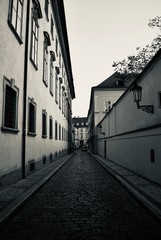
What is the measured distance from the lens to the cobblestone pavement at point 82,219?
354cm

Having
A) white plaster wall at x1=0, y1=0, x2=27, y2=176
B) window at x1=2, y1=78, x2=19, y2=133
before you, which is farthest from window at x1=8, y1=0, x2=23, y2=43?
window at x1=2, y1=78, x2=19, y2=133

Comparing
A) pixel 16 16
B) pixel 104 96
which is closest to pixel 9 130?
pixel 16 16

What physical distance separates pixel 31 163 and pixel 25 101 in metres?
3.30

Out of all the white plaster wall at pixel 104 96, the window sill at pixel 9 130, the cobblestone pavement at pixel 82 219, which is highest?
the white plaster wall at pixel 104 96

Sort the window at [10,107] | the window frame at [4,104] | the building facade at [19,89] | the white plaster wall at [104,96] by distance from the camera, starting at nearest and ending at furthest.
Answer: the window frame at [4,104] → the building facade at [19,89] → the window at [10,107] → the white plaster wall at [104,96]

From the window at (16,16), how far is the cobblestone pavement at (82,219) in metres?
6.18

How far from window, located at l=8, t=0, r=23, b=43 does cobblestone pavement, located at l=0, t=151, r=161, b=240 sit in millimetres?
6175

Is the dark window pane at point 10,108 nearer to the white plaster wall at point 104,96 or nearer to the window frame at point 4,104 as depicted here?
the window frame at point 4,104

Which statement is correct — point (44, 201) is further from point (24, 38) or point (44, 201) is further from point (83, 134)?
point (83, 134)

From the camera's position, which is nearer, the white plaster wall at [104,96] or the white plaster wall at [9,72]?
the white plaster wall at [9,72]

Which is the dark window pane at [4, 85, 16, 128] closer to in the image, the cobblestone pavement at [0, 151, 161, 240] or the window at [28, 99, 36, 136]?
the window at [28, 99, 36, 136]

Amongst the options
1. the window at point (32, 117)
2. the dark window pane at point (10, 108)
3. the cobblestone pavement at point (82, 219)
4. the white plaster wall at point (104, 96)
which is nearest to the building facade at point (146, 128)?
the cobblestone pavement at point (82, 219)

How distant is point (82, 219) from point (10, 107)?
5079mm

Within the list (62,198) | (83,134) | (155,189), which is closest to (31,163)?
(62,198)
